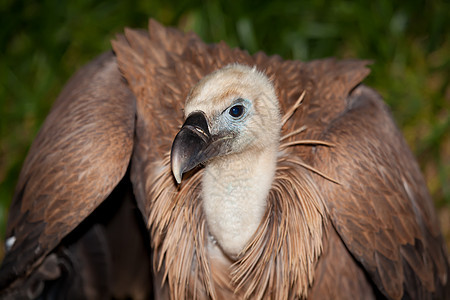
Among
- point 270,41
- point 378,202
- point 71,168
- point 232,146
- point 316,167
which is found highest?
point 270,41

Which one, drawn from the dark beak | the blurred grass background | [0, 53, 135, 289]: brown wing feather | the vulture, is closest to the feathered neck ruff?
the vulture

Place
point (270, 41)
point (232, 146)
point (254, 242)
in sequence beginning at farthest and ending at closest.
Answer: point (270, 41)
point (254, 242)
point (232, 146)

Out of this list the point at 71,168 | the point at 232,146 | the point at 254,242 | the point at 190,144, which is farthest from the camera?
the point at 71,168

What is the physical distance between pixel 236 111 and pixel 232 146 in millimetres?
115

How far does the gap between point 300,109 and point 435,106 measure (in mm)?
2040

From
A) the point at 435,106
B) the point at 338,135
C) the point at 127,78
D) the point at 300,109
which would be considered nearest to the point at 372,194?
the point at 338,135

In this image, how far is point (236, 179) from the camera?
2.14m

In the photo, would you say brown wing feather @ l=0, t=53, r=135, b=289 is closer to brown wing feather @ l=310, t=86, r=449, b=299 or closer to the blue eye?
the blue eye

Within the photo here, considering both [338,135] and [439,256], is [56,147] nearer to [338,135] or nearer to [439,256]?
[338,135]

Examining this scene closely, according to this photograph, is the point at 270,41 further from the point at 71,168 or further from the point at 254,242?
the point at 254,242

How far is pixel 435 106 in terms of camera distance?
4.25m

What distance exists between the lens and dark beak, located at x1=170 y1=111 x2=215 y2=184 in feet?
6.52

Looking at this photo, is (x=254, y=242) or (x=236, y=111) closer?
(x=236, y=111)

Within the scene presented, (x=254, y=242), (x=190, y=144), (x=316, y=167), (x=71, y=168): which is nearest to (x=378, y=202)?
(x=316, y=167)
